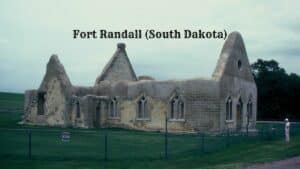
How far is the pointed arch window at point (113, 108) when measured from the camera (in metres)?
39.5

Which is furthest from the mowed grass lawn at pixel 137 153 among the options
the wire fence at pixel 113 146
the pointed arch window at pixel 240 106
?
the pointed arch window at pixel 240 106

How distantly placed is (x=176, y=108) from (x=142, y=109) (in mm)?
3393

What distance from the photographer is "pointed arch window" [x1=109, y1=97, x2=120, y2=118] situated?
39469 millimetres

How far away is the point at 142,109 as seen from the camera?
37.3 meters

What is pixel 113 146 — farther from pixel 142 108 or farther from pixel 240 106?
pixel 240 106

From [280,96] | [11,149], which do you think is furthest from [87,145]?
[280,96]

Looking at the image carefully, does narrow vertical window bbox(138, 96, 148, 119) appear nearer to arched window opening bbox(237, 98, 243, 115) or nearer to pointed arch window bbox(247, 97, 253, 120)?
arched window opening bbox(237, 98, 243, 115)

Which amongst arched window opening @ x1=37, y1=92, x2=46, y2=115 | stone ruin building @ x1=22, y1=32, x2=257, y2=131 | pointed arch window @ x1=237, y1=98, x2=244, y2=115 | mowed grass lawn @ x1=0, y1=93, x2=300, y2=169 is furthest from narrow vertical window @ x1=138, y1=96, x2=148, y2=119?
arched window opening @ x1=37, y1=92, x2=46, y2=115

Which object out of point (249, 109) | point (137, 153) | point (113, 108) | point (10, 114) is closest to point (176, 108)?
point (113, 108)

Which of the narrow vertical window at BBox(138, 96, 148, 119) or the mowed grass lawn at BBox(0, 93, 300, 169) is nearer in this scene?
the mowed grass lawn at BBox(0, 93, 300, 169)

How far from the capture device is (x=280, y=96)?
6234 cm

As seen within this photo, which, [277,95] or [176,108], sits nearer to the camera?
[176,108]

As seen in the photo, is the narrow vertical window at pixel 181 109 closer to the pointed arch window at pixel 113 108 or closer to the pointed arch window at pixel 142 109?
the pointed arch window at pixel 142 109

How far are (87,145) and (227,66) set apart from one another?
14.1m
